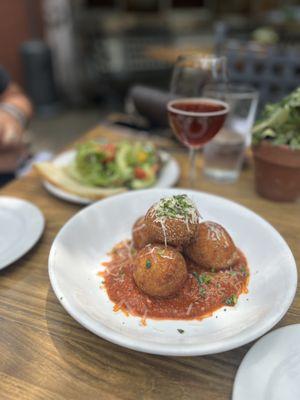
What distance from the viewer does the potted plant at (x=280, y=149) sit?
1136mm

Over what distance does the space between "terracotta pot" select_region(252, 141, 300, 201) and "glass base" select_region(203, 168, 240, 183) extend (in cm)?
14

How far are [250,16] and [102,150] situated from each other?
7.31 meters

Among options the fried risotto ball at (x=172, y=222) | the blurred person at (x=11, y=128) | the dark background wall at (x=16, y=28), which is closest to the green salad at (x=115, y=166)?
the fried risotto ball at (x=172, y=222)

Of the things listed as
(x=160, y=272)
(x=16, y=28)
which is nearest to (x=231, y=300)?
(x=160, y=272)

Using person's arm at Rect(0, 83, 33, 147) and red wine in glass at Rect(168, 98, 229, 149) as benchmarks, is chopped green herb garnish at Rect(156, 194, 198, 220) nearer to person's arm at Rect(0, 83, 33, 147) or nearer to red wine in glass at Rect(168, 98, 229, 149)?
red wine in glass at Rect(168, 98, 229, 149)

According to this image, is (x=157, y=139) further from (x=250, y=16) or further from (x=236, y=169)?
(x=250, y=16)

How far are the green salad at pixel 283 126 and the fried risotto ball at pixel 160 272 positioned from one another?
24.2 inches

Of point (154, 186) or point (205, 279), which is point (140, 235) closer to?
point (205, 279)

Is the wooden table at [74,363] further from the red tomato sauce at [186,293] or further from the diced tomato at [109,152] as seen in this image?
the diced tomato at [109,152]

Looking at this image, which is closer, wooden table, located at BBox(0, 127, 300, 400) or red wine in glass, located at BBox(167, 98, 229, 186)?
wooden table, located at BBox(0, 127, 300, 400)

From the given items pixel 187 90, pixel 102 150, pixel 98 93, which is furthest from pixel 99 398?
pixel 98 93

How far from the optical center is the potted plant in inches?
44.7

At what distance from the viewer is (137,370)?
0.69 m

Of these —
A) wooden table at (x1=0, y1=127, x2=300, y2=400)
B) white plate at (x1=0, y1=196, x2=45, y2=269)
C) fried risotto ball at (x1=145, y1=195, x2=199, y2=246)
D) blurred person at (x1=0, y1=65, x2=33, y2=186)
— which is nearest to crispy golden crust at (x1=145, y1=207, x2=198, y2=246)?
fried risotto ball at (x1=145, y1=195, x2=199, y2=246)
